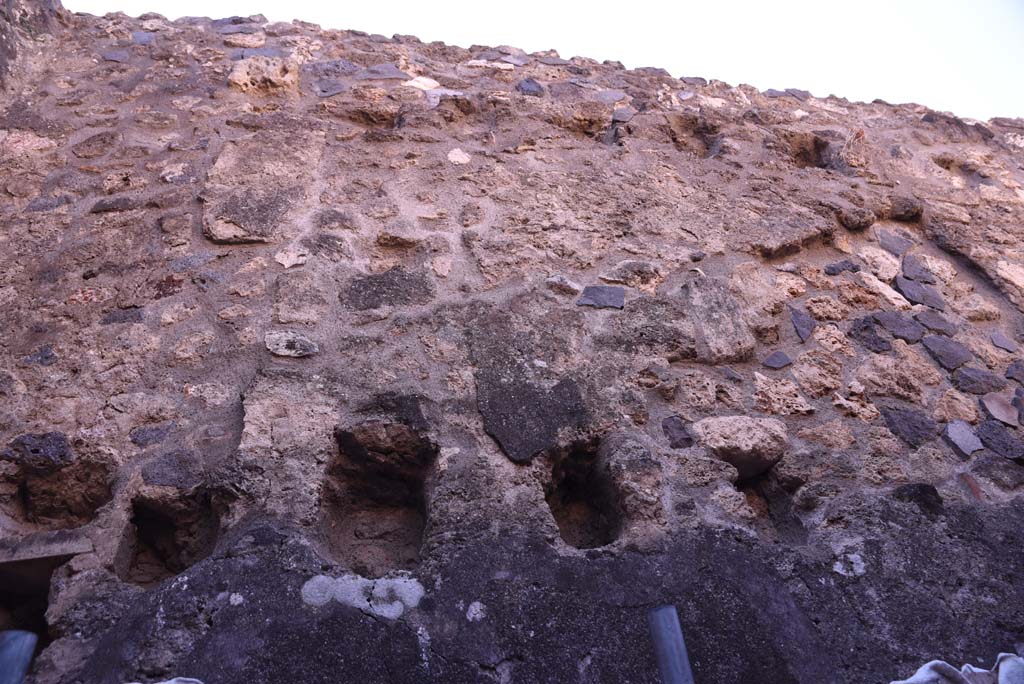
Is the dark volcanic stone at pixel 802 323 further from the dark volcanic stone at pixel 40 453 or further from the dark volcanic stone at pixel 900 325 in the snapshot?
the dark volcanic stone at pixel 40 453

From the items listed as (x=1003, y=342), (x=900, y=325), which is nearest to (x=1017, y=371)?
(x=1003, y=342)

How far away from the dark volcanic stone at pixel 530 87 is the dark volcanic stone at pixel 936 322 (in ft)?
5.32

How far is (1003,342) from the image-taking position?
2.54 meters

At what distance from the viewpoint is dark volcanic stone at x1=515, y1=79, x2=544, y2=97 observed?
3.23m

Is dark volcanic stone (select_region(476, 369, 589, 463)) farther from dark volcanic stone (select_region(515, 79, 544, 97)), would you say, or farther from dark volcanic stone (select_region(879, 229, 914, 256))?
Answer: dark volcanic stone (select_region(515, 79, 544, 97))

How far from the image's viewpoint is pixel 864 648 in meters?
1.55

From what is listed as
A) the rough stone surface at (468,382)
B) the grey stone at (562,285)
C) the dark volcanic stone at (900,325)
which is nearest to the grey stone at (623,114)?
the rough stone surface at (468,382)

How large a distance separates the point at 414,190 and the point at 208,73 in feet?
3.63

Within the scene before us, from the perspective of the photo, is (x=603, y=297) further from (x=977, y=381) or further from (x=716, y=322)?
(x=977, y=381)

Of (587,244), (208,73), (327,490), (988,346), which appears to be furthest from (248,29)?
(988,346)

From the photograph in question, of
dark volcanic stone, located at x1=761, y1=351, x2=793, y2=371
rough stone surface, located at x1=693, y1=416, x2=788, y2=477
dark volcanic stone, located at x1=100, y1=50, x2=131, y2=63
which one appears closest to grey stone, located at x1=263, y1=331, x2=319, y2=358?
rough stone surface, located at x1=693, y1=416, x2=788, y2=477

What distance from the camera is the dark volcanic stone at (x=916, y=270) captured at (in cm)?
272

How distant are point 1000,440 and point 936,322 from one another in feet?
1.62

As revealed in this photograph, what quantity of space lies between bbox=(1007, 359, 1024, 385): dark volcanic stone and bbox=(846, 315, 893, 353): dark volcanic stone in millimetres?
383
